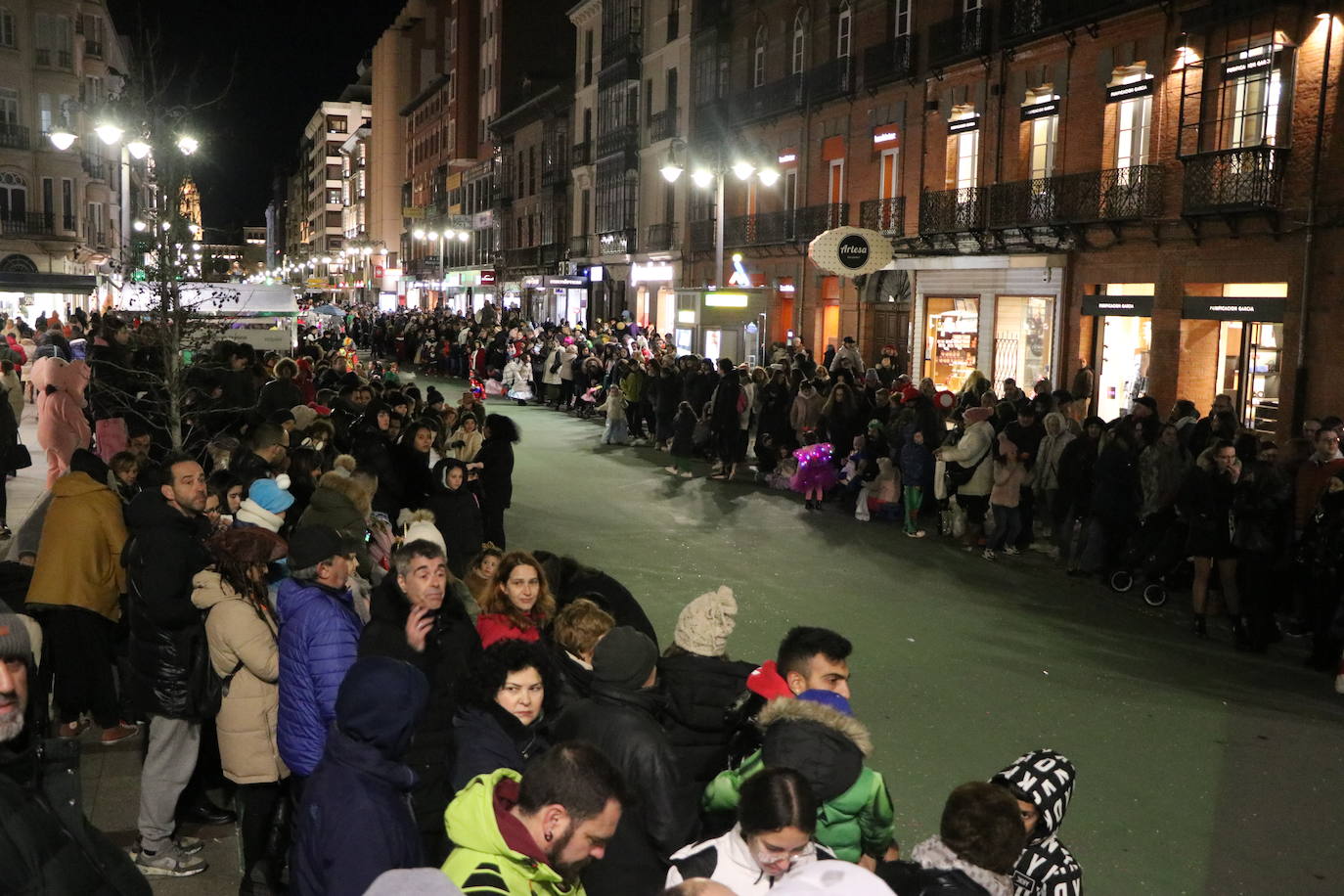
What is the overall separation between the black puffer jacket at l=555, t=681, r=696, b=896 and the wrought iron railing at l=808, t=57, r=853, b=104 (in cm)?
2809

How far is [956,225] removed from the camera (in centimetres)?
2550

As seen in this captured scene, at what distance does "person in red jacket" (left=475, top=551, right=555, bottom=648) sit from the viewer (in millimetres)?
5961

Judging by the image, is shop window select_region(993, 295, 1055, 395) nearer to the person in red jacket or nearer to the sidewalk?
the person in red jacket

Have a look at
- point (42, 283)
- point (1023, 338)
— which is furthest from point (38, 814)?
point (42, 283)

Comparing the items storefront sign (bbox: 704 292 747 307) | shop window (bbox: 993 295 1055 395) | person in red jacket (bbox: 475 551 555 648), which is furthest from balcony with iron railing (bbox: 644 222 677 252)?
person in red jacket (bbox: 475 551 555 648)

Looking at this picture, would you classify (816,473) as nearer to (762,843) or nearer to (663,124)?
(762,843)

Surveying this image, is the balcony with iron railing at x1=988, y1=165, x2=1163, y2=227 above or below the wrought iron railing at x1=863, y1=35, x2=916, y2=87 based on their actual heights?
below

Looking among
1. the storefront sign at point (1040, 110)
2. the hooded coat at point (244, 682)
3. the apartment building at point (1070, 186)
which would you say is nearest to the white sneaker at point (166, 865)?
the hooded coat at point (244, 682)

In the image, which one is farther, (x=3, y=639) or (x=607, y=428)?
(x=607, y=428)

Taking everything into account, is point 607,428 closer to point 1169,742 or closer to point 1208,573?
point 1208,573

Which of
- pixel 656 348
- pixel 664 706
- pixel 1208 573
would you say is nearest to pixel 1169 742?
pixel 1208 573

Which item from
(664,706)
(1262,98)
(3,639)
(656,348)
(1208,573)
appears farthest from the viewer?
(656,348)

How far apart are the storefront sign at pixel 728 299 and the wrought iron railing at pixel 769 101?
9766 mm

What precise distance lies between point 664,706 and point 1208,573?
7.33 m
